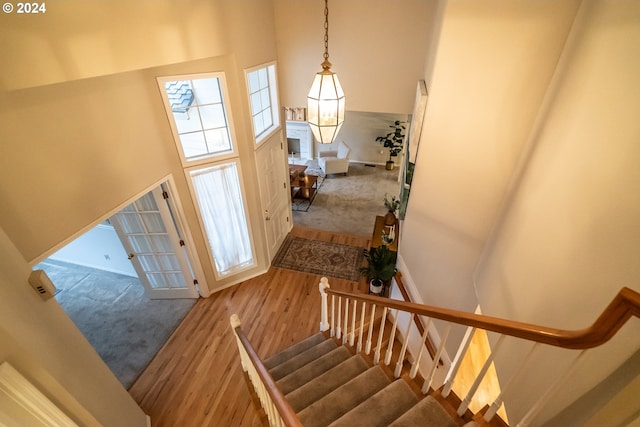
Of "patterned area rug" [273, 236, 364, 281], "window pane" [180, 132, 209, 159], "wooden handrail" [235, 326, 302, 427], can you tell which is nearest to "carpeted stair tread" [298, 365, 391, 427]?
A: "wooden handrail" [235, 326, 302, 427]

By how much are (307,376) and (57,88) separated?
3078 mm

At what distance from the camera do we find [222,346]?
3.69m

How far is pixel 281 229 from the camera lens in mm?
5480

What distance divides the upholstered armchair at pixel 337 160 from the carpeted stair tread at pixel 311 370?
6626 mm

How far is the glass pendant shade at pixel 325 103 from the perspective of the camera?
7.43 ft

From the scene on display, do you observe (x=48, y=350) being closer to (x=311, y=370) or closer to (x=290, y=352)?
(x=311, y=370)

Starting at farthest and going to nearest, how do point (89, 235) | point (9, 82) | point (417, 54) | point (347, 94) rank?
1. point (89, 235)
2. point (347, 94)
3. point (417, 54)
4. point (9, 82)

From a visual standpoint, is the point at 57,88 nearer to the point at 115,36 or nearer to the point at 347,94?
the point at 115,36

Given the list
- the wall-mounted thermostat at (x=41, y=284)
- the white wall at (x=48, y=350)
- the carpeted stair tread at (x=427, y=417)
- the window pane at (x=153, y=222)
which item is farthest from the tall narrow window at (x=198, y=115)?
the carpeted stair tread at (x=427, y=417)

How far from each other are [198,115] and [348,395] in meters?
3.34

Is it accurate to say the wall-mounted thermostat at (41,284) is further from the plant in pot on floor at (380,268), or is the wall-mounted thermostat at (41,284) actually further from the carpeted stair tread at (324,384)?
the plant in pot on floor at (380,268)

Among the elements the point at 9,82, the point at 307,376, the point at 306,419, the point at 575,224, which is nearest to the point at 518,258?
the point at 575,224

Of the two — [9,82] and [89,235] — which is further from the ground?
[9,82]

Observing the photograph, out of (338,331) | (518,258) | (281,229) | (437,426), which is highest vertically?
(518,258)
